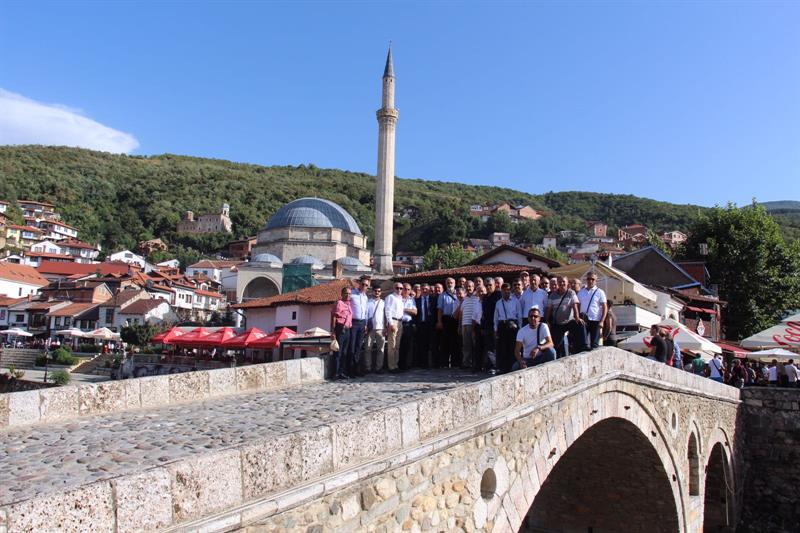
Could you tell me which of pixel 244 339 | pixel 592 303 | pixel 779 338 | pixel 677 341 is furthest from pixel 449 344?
pixel 244 339

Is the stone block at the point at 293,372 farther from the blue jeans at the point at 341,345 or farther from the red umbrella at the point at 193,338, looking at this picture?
the red umbrella at the point at 193,338

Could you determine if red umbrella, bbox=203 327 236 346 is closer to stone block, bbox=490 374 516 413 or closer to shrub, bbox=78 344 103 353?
shrub, bbox=78 344 103 353

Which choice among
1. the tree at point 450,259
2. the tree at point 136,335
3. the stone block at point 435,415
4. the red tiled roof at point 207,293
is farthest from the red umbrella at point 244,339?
the red tiled roof at point 207,293

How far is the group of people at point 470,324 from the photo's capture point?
863 centimetres

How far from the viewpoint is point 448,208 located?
331 feet

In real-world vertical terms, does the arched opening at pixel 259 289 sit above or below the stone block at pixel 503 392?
above

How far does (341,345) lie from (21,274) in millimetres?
53762

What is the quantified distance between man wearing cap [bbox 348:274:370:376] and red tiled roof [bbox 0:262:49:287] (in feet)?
169

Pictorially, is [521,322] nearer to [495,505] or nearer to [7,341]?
[495,505]

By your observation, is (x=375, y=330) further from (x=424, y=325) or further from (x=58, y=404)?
(x=58, y=404)

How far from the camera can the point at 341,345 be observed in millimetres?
8914

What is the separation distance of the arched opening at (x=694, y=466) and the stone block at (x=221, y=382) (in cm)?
907

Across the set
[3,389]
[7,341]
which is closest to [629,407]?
[3,389]

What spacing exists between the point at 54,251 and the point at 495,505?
73.5 meters
